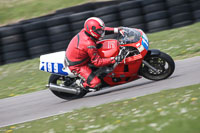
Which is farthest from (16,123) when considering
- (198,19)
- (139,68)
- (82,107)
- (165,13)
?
(198,19)

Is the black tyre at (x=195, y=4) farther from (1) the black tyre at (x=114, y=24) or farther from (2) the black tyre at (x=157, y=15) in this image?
(1) the black tyre at (x=114, y=24)

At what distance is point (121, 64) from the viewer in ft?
22.6

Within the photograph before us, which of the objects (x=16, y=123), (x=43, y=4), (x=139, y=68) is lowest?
(x=16, y=123)

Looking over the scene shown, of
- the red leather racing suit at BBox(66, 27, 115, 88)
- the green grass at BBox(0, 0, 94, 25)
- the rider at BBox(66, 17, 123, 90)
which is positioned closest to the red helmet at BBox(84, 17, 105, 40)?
the rider at BBox(66, 17, 123, 90)

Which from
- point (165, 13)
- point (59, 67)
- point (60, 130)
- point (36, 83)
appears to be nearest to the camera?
point (60, 130)

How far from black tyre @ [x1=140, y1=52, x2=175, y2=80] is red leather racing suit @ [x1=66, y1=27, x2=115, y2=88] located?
0.78m

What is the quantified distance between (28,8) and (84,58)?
494 inches

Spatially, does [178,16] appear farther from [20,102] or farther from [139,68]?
[20,102]

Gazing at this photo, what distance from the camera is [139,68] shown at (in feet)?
22.7

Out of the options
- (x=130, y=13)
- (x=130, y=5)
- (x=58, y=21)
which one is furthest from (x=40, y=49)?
(x=130, y=5)

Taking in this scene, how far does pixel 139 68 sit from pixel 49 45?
19.4 feet

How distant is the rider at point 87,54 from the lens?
660 cm

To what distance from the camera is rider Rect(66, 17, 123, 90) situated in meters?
6.60

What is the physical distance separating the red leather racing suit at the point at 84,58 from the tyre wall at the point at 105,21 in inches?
202
